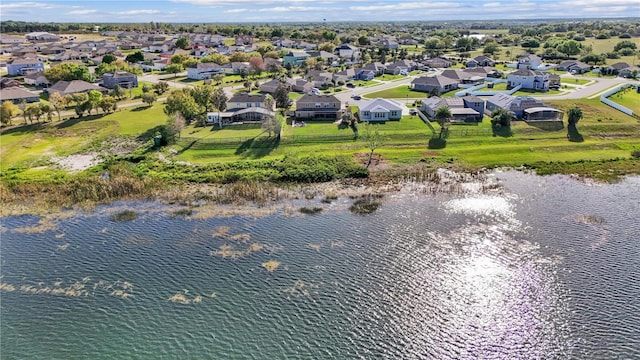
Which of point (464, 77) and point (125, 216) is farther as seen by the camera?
point (464, 77)

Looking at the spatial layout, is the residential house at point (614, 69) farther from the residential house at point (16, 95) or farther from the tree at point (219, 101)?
the residential house at point (16, 95)

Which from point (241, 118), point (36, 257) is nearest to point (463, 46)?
point (241, 118)

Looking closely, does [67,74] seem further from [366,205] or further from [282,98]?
[366,205]

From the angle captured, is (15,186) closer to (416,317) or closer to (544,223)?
(416,317)

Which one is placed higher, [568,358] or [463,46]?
[463,46]

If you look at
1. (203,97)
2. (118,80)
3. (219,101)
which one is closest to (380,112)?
(219,101)
